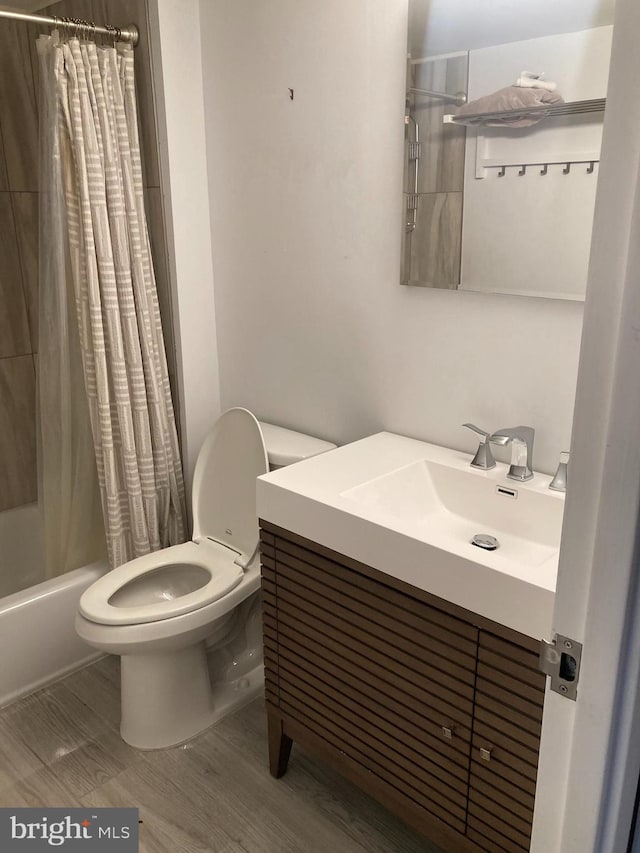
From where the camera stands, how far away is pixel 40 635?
7.55 feet

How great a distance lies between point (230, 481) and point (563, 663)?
61.6 inches

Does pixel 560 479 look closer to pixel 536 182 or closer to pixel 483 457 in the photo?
pixel 483 457

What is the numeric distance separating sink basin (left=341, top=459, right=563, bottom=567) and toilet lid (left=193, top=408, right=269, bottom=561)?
0.43 metres

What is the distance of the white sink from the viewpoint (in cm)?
131

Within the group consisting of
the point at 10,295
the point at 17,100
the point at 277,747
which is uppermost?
the point at 17,100

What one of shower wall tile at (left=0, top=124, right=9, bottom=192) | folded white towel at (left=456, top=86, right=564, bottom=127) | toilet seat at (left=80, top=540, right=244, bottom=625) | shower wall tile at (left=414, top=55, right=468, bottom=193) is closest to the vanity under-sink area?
toilet seat at (left=80, top=540, right=244, bottom=625)

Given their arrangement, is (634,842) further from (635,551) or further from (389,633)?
(389,633)

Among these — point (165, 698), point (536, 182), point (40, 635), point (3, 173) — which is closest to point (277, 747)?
point (165, 698)

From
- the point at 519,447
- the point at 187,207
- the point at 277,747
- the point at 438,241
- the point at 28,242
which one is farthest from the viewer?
the point at 28,242

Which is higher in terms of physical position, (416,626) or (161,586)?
(416,626)

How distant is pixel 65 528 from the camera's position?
249cm

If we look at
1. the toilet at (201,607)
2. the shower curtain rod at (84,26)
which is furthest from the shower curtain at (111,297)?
the toilet at (201,607)

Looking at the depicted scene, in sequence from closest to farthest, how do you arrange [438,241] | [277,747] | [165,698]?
[438,241] → [277,747] → [165,698]

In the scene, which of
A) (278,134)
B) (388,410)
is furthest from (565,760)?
(278,134)
